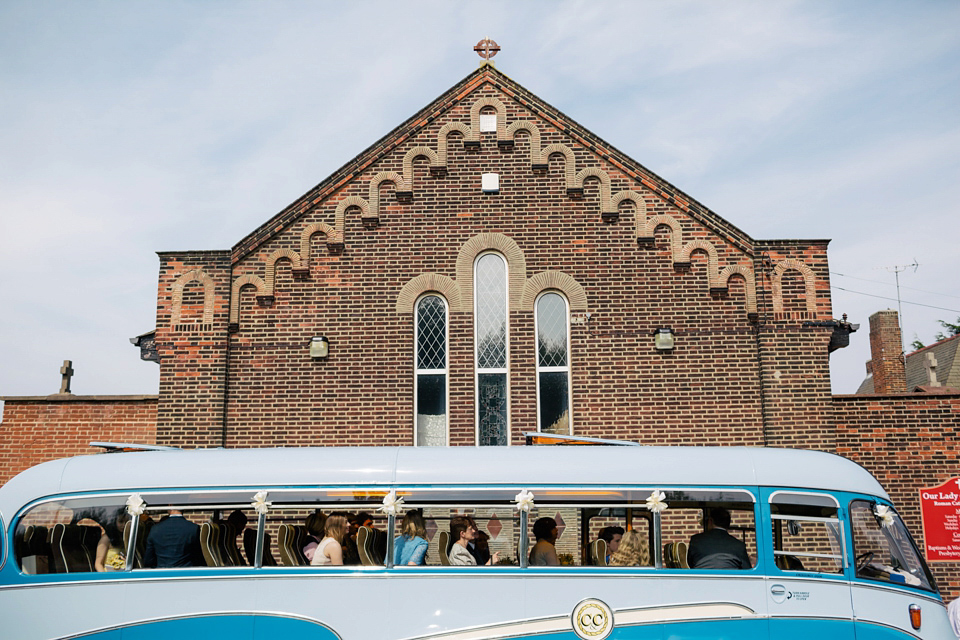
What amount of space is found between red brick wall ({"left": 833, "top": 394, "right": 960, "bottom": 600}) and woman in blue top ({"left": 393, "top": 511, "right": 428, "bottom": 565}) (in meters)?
7.88

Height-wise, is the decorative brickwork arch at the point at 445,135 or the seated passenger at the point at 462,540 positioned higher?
the decorative brickwork arch at the point at 445,135

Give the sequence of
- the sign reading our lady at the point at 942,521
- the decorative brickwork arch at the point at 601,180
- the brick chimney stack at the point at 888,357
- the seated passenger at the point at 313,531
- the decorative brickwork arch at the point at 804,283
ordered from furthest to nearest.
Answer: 1. the brick chimney stack at the point at 888,357
2. the decorative brickwork arch at the point at 601,180
3. the decorative brickwork arch at the point at 804,283
4. the sign reading our lady at the point at 942,521
5. the seated passenger at the point at 313,531

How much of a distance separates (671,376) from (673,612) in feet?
20.4

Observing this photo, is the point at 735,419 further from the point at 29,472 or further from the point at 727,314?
the point at 29,472

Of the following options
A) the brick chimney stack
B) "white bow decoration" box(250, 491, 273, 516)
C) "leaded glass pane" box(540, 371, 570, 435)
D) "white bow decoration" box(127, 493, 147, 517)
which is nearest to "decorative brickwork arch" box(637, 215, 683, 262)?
"leaded glass pane" box(540, 371, 570, 435)

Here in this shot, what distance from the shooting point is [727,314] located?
13188 mm

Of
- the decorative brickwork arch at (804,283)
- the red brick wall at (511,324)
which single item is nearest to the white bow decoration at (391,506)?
the red brick wall at (511,324)

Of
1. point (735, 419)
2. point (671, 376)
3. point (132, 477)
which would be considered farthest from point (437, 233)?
point (132, 477)

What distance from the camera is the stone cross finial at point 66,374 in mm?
14609

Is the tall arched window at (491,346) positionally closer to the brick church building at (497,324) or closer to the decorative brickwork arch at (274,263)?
the brick church building at (497,324)

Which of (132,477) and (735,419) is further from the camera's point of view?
(735,419)

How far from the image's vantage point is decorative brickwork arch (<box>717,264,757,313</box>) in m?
13.1

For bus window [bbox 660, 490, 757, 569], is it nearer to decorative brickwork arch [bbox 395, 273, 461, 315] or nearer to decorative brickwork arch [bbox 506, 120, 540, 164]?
decorative brickwork arch [bbox 395, 273, 461, 315]

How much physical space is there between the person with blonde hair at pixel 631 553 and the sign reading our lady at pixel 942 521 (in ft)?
23.5
